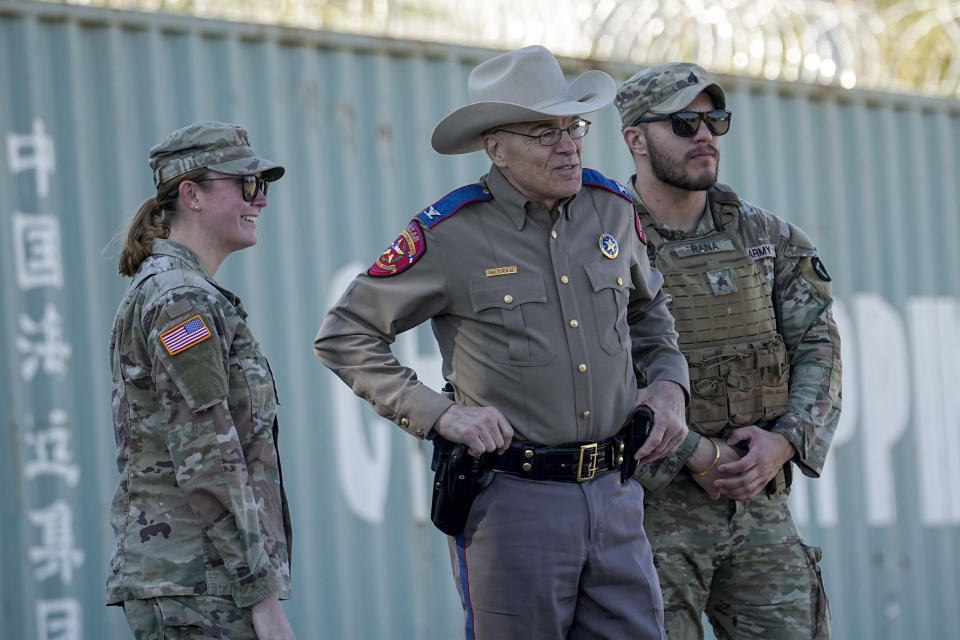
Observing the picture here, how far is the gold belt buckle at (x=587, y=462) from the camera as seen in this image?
8.13ft

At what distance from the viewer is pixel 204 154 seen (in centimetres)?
253

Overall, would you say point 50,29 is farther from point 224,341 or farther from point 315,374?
point 224,341

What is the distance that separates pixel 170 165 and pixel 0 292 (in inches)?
82.7

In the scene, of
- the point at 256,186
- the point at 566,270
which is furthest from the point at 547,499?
the point at 256,186

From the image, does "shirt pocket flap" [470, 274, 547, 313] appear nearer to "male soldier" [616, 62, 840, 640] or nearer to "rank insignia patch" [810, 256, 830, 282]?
"male soldier" [616, 62, 840, 640]

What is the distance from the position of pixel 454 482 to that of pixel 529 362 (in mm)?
299

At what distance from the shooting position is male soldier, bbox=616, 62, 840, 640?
115 inches

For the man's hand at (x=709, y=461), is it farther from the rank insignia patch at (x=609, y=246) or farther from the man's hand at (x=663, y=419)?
the rank insignia patch at (x=609, y=246)

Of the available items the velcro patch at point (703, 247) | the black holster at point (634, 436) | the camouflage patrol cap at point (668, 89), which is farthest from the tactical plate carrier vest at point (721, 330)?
the black holster at point (634, 436)

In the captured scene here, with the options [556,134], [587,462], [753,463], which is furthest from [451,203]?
[753,463]

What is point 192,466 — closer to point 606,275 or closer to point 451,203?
point 451,203

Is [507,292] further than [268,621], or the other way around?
[507,292]

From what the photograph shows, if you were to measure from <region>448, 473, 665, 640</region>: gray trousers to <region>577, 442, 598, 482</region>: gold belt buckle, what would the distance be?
0.02 metres

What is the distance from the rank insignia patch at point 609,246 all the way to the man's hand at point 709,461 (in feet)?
1.82
